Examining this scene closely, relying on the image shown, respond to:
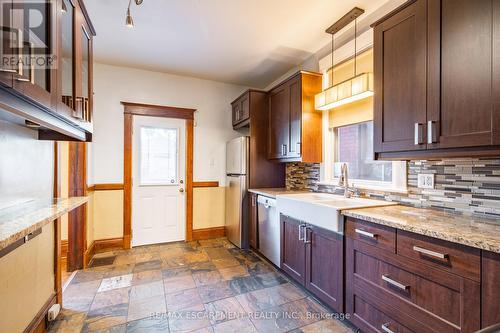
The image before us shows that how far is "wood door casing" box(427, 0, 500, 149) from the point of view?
1.25m

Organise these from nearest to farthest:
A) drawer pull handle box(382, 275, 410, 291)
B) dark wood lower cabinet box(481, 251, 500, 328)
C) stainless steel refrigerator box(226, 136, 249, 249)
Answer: dark wood lower cabinet box(481, 251, 500, 328)
drawer pull handle box(382, 275, 410, 291)
stainless steel refrigerator box(226, 136, 249, 249)

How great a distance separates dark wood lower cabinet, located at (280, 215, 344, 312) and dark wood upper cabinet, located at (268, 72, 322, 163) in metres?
0.81

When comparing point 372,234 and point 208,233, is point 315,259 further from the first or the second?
point 208,233

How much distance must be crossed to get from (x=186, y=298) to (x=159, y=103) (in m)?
2.76

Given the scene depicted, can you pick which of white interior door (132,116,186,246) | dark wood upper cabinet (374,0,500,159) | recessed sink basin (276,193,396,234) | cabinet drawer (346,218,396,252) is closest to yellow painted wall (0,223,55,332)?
white interior door (132,116,186,246)

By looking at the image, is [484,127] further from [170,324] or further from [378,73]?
[170,324]

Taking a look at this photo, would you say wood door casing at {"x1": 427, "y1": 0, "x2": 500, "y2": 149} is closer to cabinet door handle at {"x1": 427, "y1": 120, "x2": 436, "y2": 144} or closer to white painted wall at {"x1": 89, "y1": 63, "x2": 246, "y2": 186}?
cabinet door handle at {"x1": 427, "y1": 120, "x2": 436, "y2": 144}

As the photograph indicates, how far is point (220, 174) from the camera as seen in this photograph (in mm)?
4066

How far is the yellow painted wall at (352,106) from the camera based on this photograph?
2336mm

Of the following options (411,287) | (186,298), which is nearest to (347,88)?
(411,287)

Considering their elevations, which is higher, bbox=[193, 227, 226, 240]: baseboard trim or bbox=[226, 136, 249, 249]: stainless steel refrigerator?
bbox=[226, 136, 249, 249]: stainless steel refrigerator

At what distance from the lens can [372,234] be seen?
5.11 ft

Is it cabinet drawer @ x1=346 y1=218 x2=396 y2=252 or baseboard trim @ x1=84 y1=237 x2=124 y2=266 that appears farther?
A: baseboard trim @ x1=84 y1=237 x2=124 y2=266

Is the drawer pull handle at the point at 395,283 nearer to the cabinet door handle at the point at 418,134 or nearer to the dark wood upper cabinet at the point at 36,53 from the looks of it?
the cabinet door handle at the point at 418,134
